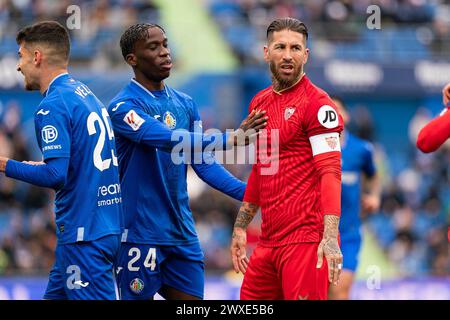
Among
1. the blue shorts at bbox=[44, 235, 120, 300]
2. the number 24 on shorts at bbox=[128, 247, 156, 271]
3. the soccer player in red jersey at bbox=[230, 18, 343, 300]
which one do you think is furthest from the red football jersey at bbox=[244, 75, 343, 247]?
the blue shorts at bbox=[44, 235, 120, 300]

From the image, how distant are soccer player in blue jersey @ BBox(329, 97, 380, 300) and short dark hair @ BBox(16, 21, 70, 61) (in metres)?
3.93

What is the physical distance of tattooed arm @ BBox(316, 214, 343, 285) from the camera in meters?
6.67

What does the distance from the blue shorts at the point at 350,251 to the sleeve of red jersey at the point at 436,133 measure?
12.7ft

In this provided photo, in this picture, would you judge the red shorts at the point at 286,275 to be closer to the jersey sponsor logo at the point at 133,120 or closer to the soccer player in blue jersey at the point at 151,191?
the soccer player in blue jersey at the point at 151,191

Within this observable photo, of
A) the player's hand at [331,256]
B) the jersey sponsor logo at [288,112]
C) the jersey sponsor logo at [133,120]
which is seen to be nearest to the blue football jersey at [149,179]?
the jersey sponsor logo at [133,120]

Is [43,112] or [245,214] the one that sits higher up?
[43,112]

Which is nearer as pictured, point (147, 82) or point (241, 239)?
point (241, 239)

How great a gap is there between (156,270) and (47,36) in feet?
6.44

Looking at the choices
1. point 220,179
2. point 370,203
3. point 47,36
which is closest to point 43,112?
point 47,36

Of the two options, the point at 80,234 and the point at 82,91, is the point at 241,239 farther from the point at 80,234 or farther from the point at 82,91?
the point at 82,91

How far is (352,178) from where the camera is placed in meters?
10.9

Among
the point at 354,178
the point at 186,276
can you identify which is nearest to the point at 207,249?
the point at 354,178

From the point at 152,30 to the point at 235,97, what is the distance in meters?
12.8

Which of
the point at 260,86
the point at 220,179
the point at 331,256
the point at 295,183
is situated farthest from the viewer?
the point at 260,86
